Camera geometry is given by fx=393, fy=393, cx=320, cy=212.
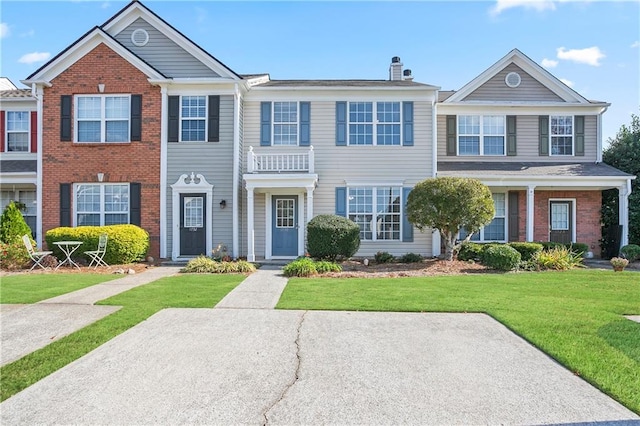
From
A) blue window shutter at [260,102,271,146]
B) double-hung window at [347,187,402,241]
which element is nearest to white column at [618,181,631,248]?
double-hung window at [347,187,402,241]

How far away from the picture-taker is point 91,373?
4020 millimetres

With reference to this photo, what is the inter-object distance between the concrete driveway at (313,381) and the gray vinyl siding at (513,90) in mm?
13028

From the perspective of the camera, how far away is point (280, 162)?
14.3 m

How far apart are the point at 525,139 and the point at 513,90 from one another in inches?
82.9

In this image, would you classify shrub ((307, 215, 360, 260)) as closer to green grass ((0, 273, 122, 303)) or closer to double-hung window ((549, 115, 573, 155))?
green grass ((0, 273, 122, 303))

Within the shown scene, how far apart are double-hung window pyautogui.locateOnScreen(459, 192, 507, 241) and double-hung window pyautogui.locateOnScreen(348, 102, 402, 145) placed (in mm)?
4821

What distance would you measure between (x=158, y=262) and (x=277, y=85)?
774cm

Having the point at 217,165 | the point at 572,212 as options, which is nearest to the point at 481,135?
the point at 572,212

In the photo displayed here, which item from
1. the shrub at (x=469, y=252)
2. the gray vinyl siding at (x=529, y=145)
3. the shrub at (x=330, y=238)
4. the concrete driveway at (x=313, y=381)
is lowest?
the concrete driveway at (x=313, y=381)

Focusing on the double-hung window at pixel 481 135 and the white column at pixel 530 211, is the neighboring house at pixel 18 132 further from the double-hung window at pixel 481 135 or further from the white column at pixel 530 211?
the white column at pixel 530 211

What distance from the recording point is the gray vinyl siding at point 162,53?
14367 mm

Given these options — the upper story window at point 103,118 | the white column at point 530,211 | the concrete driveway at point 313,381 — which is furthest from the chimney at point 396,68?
the concrete driveway at point 313,381

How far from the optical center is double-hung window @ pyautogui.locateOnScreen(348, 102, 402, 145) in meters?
14.8

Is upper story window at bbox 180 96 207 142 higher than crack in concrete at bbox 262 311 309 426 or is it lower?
higher
